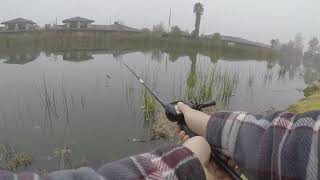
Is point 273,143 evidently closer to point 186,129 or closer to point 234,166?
point 234,166

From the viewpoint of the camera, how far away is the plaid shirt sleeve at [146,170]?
70 cm

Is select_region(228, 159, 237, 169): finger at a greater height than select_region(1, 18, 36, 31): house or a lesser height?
lesser

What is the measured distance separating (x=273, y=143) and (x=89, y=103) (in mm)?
5157

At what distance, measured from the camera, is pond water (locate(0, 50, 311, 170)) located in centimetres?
429

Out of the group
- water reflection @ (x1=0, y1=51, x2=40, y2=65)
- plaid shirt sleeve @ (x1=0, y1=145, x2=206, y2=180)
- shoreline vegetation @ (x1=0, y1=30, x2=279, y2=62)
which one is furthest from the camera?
shoreline vegetation @ (x1=0, y1=30, x2=279, y2=62)

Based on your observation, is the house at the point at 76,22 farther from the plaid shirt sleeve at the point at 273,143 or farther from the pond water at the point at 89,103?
the plaid shirt sleeve at the point at 273,143

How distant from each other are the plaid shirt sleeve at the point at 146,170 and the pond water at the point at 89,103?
3.12 metres

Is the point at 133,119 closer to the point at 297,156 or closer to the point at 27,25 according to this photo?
the point at 297,156

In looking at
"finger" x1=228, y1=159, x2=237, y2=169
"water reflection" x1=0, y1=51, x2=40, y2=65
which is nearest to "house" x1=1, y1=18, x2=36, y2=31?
"water reflection" x1=0, y1=51, x2=40, y2=65

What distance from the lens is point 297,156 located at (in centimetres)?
89

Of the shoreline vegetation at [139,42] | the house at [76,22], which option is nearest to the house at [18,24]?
the house at [76,22]

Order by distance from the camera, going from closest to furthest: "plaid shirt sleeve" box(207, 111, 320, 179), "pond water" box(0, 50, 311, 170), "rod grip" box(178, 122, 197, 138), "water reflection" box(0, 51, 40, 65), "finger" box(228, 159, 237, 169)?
"plaid shirt sleeve" box(207, 111, 320, 179) → "finger" box(228, 159, 237, 169) → "rod grip" box(178, 122, 197, 138) → "pond water" box(0, 50, 311, 170) → "water reflection" box(0, 51, 40, 65)

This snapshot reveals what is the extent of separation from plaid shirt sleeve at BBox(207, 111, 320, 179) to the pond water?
9.51 feet

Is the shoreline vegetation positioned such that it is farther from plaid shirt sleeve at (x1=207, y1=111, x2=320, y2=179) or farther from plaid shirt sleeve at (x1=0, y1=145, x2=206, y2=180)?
plaid shirt sleeve at (x1=0, y1=145, x2=206, y2=180)
